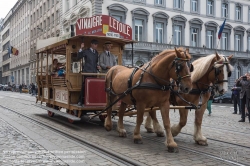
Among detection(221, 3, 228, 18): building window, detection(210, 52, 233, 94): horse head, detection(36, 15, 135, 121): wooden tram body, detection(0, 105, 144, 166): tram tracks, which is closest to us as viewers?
detection(0, 105, 144, 166): tram tracks

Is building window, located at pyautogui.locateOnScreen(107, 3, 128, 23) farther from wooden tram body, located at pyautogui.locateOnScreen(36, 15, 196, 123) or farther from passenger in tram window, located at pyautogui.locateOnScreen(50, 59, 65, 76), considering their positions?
wooden tram body, located at pyautogui.locateOnScreen(36, 15, 196, 123)

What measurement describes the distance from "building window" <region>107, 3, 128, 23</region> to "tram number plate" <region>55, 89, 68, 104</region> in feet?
71.8

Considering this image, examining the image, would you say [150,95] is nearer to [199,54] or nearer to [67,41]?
[67,41]

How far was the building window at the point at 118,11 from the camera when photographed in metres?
30.7

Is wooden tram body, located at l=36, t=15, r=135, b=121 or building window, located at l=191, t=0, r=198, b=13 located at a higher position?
building window, located at l=191, t=0, r=198, b=13

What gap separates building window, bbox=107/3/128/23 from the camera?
101 ft

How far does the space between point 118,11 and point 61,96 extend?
23.1m

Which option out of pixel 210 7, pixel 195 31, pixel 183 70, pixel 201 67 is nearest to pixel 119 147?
pixel 183 70

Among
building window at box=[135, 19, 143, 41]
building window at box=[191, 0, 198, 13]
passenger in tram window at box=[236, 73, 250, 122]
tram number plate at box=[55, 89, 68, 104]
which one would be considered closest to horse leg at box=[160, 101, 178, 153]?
tram number plate at box=[55, 89, 68, 104]

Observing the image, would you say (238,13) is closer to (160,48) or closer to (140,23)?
(160,48)

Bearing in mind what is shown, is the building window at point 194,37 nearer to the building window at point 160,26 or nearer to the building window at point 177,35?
the building window at point 177,35

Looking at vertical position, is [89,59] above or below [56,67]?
above

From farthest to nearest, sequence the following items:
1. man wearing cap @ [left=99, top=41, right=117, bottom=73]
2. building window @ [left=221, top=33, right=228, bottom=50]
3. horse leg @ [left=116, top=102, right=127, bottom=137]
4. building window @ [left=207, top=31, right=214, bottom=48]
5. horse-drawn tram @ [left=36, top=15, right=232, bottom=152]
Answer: building window @ [left=221, top=33, right=228, bottom=50]
building window @ [left=207, top=31, right=214, bottom=48]
man wearing cap @ [left=99, top=41, right=117, bottom=73]
horse leg @ [left=116, top=102, right=127, bottom=137]
horse-drawn tram @ [left=36, top=15, right=232, bottom=152]

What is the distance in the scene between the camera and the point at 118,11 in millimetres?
31297
